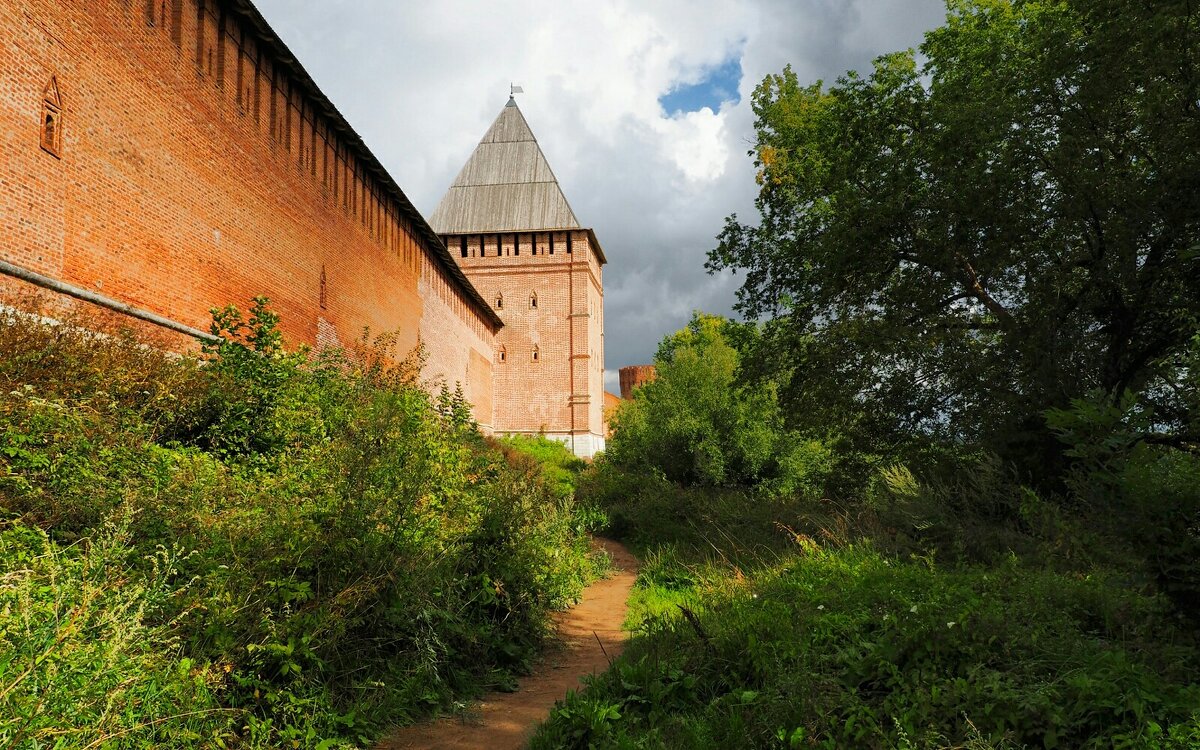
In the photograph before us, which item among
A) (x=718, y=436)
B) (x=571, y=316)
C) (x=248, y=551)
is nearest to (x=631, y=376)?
(x=571, y=316)

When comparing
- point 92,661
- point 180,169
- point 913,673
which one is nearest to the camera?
point 92,661

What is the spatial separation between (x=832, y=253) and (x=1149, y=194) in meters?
4.52

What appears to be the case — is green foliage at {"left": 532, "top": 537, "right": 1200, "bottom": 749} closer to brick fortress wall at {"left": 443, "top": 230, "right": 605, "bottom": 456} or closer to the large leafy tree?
the large leafy tree

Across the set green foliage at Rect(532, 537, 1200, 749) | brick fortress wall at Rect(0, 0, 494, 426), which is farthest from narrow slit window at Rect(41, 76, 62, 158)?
green foliage at Rect(532, 537, 1200, 749)

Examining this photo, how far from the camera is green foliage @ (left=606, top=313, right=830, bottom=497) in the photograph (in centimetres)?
1950

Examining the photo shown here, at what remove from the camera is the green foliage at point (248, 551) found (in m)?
3.85

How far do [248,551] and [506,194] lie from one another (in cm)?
3339

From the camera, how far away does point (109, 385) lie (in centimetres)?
686

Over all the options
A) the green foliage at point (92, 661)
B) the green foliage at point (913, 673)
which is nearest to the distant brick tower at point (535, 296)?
the green foliage at point (913, 673)

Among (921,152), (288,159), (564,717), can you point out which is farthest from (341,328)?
(564,717)

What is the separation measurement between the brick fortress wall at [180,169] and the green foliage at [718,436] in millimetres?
7635

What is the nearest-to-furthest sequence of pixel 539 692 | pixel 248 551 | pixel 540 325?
pixel 248 551 → pixel 539 692 → pixel 540 325

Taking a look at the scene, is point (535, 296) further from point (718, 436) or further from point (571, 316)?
point (718, 436)

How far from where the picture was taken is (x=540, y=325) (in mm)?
35812
